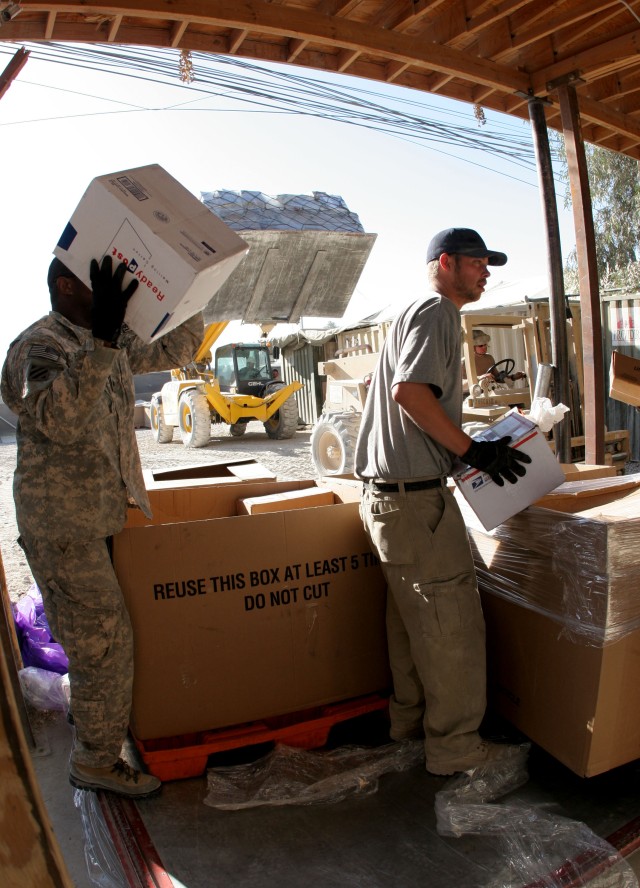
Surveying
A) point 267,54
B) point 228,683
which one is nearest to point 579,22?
point 267,54

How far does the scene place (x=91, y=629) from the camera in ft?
7.63

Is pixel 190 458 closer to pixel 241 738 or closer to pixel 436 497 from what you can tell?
pixel 241 738

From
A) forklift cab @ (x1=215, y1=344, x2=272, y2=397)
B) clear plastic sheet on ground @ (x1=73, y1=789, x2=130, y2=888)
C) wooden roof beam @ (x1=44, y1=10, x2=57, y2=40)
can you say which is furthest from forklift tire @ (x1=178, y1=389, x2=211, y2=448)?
clear plastic sheet on ground @ (x1=73, y1=789, x2=130, y2=888)

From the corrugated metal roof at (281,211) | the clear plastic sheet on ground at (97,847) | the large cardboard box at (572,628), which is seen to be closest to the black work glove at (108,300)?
the large cardboard box at (572,628)

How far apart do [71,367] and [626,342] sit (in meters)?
9.83

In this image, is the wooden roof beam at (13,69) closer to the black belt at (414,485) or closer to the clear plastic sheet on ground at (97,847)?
the black belt at (414,485)

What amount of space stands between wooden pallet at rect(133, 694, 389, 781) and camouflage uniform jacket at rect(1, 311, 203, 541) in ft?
2.53

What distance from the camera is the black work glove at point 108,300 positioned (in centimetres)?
194

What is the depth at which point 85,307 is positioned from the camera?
2.33 m

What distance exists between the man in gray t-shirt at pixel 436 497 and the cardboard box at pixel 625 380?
1528 millimetres

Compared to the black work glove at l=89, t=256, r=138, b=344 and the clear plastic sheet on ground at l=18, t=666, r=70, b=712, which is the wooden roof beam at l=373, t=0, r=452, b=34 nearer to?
the black work glove at l=89, t=256, r=138, b=344

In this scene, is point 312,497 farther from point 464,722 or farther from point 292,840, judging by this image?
point 292,840

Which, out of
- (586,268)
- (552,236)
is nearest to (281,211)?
(552,236)

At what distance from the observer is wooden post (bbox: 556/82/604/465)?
4.62 meters
